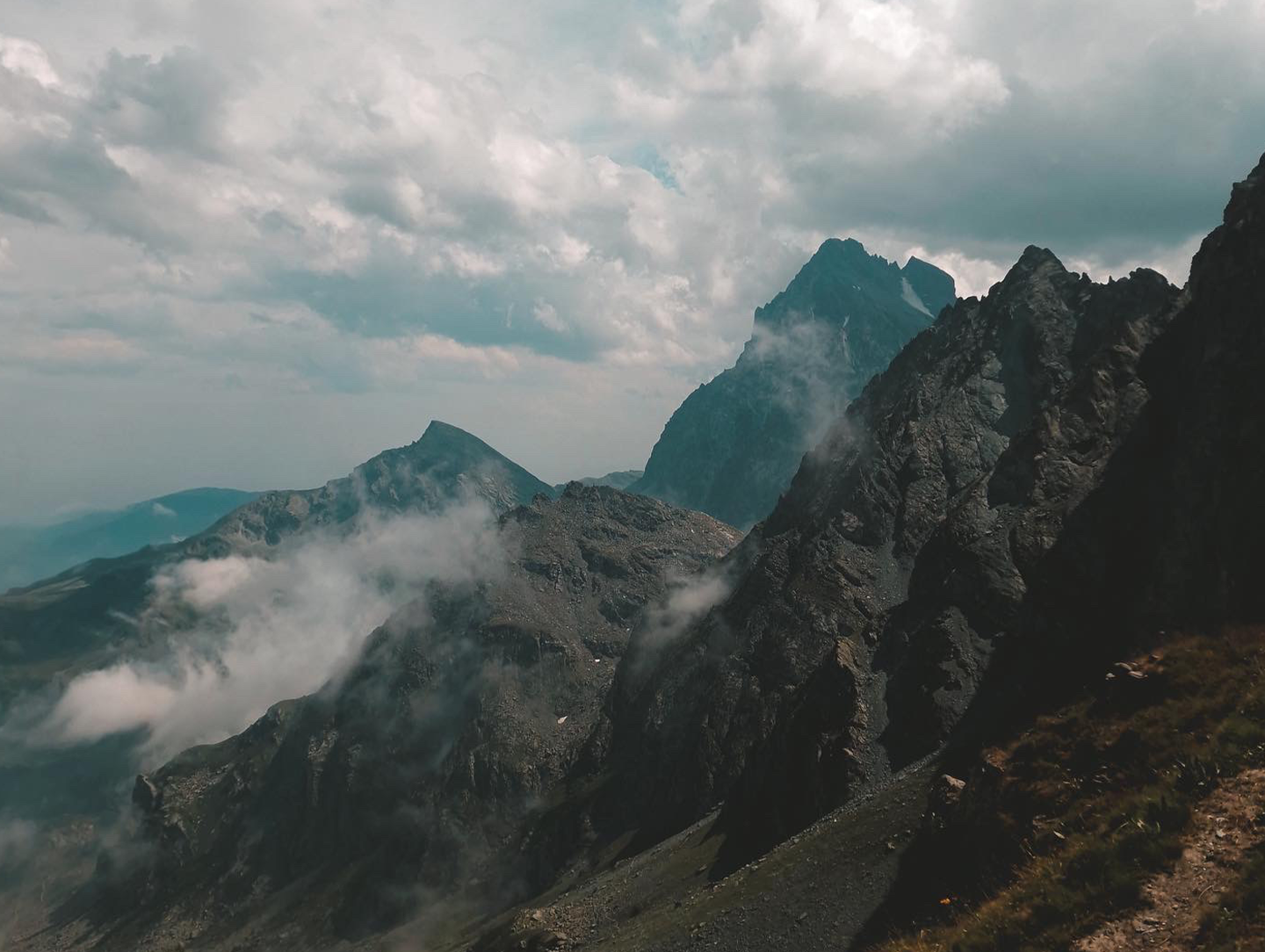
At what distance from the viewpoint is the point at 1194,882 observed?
22047 millimetres

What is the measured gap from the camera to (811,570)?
593 feet

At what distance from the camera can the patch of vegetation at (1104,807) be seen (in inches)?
899

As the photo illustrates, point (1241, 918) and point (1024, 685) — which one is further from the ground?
point (1241, 918)

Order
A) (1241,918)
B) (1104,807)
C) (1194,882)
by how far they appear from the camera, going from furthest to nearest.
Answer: (1104,807), (1194,882), (1241,918)

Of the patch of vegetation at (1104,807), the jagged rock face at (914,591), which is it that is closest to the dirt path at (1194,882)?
the patch of vegetation at (1104,807)

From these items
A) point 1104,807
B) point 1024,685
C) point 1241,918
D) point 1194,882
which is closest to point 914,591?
point 1024,685

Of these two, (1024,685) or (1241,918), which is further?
(1024,685)

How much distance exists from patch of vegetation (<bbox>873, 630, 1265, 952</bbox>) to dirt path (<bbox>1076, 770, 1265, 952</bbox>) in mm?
359

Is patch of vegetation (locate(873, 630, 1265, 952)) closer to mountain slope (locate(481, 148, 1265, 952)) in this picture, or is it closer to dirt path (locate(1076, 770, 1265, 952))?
mountain slope (locate(481, 148, 1265, 952))

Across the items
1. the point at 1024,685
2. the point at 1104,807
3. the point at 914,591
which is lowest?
the point at 1024,685

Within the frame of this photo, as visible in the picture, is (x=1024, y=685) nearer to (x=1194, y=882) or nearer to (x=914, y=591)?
(x=914, y=591)

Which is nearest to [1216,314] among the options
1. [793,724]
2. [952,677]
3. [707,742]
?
[952,677]

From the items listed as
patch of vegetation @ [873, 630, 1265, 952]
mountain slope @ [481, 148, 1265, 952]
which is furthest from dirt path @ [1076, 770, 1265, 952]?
patch of vegetation @ [873, 630, 1265, 952]

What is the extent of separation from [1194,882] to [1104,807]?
5.67 meters
